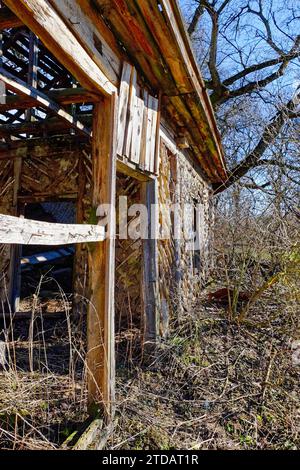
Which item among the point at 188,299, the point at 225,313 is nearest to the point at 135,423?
the point at 225,313

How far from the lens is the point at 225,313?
4.81 m

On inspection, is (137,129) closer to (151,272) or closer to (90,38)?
(90,38)

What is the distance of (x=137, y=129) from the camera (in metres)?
3.33

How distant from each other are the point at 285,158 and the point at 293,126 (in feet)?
1.51

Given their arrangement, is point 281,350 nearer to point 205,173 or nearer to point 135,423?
point 135,423

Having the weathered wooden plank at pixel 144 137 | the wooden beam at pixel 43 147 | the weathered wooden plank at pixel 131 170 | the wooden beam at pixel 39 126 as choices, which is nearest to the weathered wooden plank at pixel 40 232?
the weathered wooden plank at pixel 131 170

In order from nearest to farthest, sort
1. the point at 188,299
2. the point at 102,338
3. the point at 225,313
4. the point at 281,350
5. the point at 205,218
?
the point at 102,338
the point at 281,350
the point at 225,313
the point at 188,299
the point at 205,218

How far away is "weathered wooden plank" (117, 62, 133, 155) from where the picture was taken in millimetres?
2953

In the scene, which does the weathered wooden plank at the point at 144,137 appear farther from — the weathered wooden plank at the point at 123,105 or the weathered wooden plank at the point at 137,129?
the weathered wooden plank at the point at 123,105

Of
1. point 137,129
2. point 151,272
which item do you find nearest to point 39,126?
point 137,129

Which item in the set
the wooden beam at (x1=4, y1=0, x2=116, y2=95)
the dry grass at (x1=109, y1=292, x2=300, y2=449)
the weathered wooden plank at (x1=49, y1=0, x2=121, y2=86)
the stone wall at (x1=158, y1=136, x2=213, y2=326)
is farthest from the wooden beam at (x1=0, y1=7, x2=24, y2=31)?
the dry grass at (x1=109, y1=292, x2=300, y2=449)

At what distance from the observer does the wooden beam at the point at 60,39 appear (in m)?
1.85

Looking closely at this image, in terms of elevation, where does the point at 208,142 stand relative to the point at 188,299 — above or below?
above

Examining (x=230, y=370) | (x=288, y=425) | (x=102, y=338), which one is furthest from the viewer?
(x=230, y=370)
